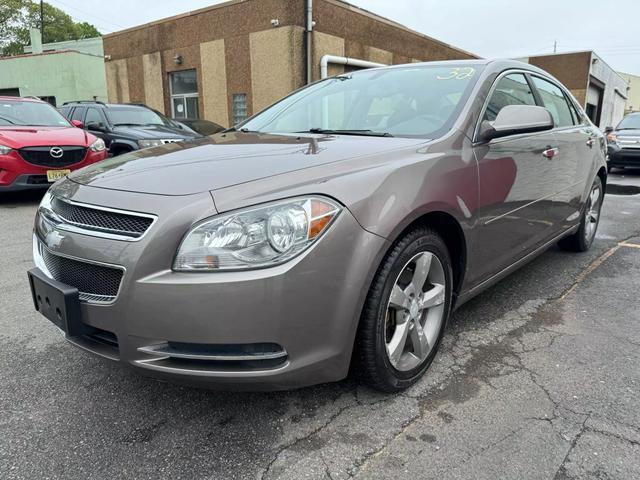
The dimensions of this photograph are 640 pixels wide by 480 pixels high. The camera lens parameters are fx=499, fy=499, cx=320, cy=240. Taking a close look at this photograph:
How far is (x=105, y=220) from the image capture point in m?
1.88

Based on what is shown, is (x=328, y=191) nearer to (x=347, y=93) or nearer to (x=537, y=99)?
(x=347, y=93)

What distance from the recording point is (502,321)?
3.14m

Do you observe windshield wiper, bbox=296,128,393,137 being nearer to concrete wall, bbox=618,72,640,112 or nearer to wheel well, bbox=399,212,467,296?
wheel well, bbox=399,212,467,296

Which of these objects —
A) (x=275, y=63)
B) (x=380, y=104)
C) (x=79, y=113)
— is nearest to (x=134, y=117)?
(x=79, y=113)

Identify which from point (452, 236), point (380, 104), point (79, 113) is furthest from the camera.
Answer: point (79, 113)

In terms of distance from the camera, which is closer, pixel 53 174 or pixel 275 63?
pixel 53 174

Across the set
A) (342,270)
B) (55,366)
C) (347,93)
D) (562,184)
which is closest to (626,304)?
(562,184)

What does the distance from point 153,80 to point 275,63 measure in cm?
559

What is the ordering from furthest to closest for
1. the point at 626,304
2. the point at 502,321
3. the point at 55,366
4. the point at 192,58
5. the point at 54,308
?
the point at 192,58, the point at 626,304, the point at 502,321, the point at 55,366, the point at 54,308

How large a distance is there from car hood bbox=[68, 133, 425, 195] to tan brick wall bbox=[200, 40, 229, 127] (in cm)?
1224

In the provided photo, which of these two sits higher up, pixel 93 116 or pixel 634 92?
pixel 634 92

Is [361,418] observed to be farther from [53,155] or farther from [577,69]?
[577,69]

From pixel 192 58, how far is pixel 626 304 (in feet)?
46.1

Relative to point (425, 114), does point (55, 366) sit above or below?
below
